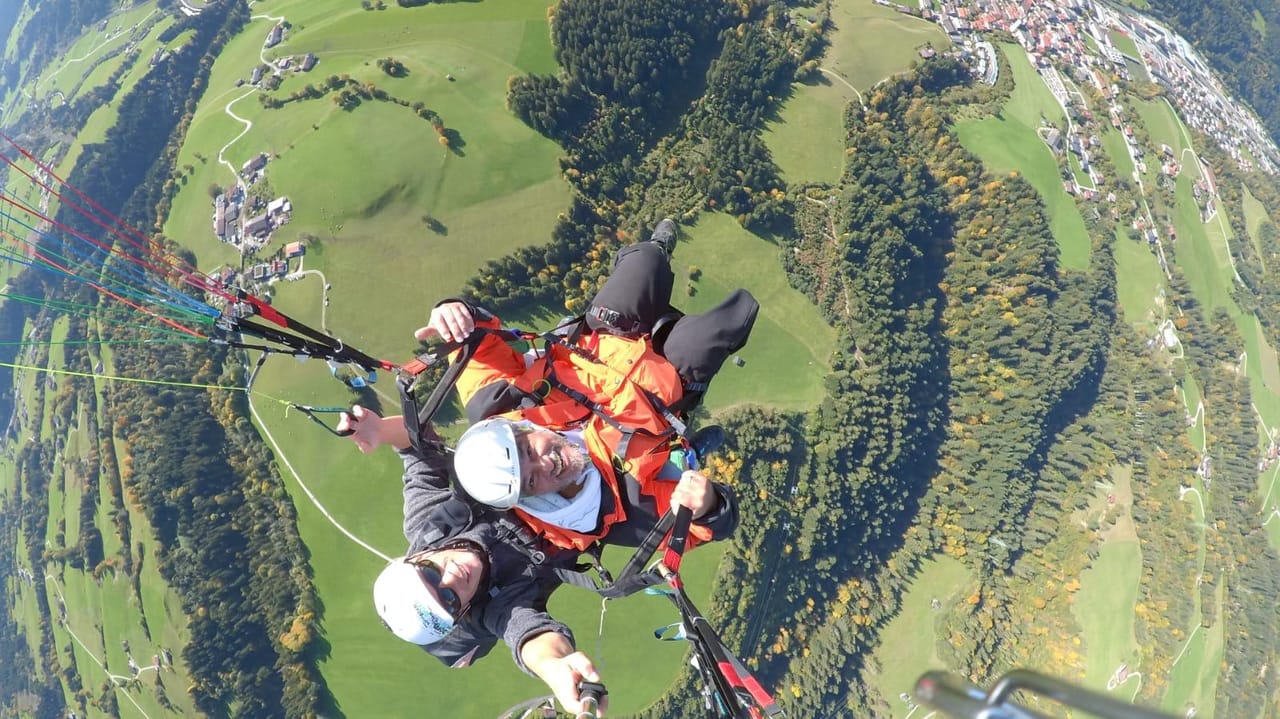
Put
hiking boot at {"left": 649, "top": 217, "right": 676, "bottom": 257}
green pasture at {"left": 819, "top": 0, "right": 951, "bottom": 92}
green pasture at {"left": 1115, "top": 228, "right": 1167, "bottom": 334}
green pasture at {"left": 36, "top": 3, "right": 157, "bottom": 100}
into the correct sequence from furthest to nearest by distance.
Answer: green pasture at {"left": 36, "top": 3, "right": 157, "bottom": 100}
green pasture at {"left": 1115, "top": 228, "right": 1167, "bottom": 334}
green pasture at {"left": 819, "top": 0, "right": 951, "bottom": 92}
hiking boot at {"left": 649, "top": 217, "right": 676, "bottom": 257}

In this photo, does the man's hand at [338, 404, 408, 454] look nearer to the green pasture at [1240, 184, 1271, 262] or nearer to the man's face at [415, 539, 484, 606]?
the man's face at [415, 539, 484, 606]

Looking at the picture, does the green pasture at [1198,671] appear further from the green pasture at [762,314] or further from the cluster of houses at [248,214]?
the cluster of houses at [248,214]

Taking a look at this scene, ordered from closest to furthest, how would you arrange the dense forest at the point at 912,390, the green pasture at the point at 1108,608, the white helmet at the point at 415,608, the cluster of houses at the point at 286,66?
the white helmet at the point at 415,608, the dense forest at the point at 912,390, the cluster of houses at the point at 286,66, the green pasture at the point at 1108,608

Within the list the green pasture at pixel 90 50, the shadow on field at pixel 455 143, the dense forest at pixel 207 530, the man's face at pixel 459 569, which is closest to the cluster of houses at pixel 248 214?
the dense forest at pixel 207 530

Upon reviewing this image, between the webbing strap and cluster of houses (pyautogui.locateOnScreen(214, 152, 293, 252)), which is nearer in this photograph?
the webbing strap

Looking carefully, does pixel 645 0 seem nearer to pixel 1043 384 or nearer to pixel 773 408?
pixel 773 408

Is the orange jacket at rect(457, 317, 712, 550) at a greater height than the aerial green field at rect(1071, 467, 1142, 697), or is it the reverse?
the orange jacket at rect(457, 317, 712, 550)

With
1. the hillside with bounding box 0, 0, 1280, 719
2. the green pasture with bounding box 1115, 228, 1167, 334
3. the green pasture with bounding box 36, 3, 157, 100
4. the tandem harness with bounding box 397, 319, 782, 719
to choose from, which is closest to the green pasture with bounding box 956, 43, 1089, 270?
the hillside with bounding box 0, 0, 1280, 719
